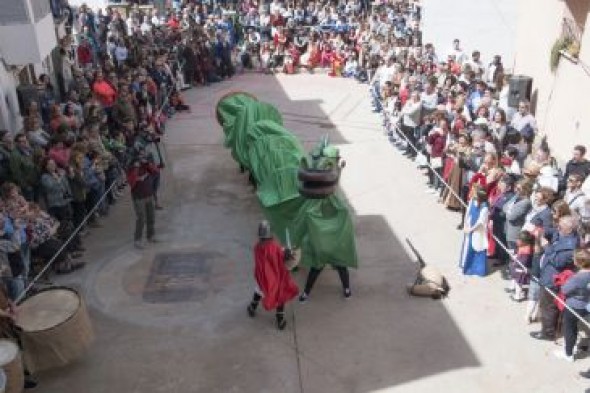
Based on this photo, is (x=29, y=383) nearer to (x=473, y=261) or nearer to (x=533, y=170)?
(x=473, y=261)

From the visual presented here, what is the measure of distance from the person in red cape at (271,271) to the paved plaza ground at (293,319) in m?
0.50

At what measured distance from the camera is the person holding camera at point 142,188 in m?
9.92

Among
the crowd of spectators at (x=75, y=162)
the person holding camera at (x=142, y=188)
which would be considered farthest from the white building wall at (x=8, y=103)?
the person holding camera at (x=142, y=188)

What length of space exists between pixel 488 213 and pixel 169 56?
41.5 ft

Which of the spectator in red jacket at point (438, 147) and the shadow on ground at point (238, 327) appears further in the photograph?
the spectator in red jacket at point (438, 147)

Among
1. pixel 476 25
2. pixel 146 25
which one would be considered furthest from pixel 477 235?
pixel 146 25

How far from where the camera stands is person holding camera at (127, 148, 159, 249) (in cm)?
992

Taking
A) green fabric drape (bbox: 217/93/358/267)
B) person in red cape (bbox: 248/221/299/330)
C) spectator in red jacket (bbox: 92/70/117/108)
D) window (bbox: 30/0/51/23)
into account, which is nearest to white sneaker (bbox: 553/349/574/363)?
green fabric drape (bbox: 217/93/358/267)

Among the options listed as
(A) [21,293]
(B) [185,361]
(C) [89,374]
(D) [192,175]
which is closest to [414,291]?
(B) [185,361]

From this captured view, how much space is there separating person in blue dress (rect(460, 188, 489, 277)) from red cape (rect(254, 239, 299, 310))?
8.86 feet

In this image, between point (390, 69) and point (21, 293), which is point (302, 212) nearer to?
point (21, 293)

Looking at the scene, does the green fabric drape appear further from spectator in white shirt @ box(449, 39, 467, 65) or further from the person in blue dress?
spectator in white shirt @ box(449, 39, 467, 65)

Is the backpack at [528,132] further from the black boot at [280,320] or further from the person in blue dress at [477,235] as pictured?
the black boot at [280,320]

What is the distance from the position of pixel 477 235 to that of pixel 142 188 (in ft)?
16.2
